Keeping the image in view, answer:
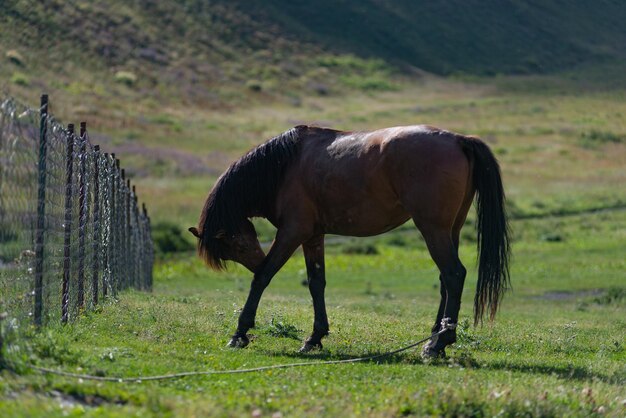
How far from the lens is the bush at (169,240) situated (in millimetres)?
36188

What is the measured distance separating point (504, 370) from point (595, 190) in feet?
142

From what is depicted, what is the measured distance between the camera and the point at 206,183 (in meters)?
49.1

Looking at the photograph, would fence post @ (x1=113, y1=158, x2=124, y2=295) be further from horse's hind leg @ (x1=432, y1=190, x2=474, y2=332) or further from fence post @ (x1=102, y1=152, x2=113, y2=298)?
horse's hind leg @ (x1=432, y1=190, x2=474, y2=332)

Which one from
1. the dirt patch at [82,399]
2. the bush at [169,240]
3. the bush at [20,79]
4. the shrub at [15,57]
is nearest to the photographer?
the dirt patch at [82,399]

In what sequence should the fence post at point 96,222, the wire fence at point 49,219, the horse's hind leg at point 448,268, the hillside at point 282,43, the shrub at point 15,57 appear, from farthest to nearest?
1. the hillside at point 282,43
2. the shrub at point 15,57
3. the fence post at point 96,222
4. the horse's hind leg at point 448,268
5. the wire fence at point 49,219

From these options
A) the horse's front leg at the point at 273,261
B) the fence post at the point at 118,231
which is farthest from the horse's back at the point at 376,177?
the fence post at the point at 118,231

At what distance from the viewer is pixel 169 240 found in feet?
120

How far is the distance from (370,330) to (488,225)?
8.22 ft

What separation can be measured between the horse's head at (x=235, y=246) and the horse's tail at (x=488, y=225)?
8.74ft

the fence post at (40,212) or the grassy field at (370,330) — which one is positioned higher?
the fence post at (40,212)

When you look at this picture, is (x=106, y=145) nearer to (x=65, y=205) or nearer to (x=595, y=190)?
(x=595, y=190)

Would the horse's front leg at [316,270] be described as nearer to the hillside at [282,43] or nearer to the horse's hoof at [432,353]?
the horse's hoof at [432,353]

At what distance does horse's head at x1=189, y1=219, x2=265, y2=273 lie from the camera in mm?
12352

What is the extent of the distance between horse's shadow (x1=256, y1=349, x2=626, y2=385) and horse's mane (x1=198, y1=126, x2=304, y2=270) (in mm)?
1882
